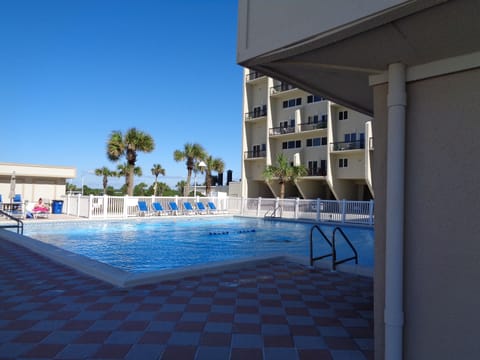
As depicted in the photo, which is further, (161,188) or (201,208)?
(161,188)

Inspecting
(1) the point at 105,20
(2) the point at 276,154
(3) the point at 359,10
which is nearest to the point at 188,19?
(1) the point at 105,20

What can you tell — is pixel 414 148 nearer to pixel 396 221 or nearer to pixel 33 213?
pixel 396 221

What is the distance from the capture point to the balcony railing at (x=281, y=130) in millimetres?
30822

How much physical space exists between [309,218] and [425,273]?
54.8ft

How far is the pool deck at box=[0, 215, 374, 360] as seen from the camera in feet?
10.3

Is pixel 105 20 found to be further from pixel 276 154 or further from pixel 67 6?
pixel 276 154

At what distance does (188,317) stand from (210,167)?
34994 millimetres

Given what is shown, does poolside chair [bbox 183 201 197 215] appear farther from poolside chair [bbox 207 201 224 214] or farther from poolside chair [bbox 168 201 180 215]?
poolside chair [bbox 207 201 224 214]

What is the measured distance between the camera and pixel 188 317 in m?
3.91

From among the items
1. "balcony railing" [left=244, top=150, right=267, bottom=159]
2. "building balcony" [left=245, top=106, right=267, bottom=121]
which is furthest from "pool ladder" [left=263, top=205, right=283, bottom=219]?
"building balcony" [left=245, top=106, right=267, bottom=121]

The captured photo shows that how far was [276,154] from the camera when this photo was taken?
1276 inches

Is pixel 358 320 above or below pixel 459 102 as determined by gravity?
below

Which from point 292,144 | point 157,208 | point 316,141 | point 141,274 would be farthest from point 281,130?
point 141,274

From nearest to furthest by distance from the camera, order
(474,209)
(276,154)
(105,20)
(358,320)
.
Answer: (474,209) < (358,320) < (105,20) < (276,154)
